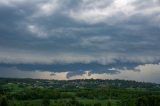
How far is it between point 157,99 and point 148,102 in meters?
7.02

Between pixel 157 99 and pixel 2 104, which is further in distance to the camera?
pixel 157 99

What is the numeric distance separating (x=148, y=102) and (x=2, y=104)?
81163 millimetres

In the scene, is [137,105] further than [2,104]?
Yes

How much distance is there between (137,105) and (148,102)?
6852 millimetres

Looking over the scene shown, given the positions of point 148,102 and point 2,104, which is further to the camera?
point 148,102

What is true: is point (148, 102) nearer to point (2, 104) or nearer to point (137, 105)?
point (137, 105)

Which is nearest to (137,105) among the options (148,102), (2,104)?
(148,102)

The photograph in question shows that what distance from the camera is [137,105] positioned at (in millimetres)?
199500

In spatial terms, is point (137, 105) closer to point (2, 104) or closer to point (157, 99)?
point (157, 99)

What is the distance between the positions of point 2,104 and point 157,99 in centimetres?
8797

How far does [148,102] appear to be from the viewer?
643 ft

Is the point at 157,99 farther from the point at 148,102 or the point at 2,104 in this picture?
the point at 2,104

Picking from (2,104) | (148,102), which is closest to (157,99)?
(148,102)

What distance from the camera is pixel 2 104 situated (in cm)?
16200
